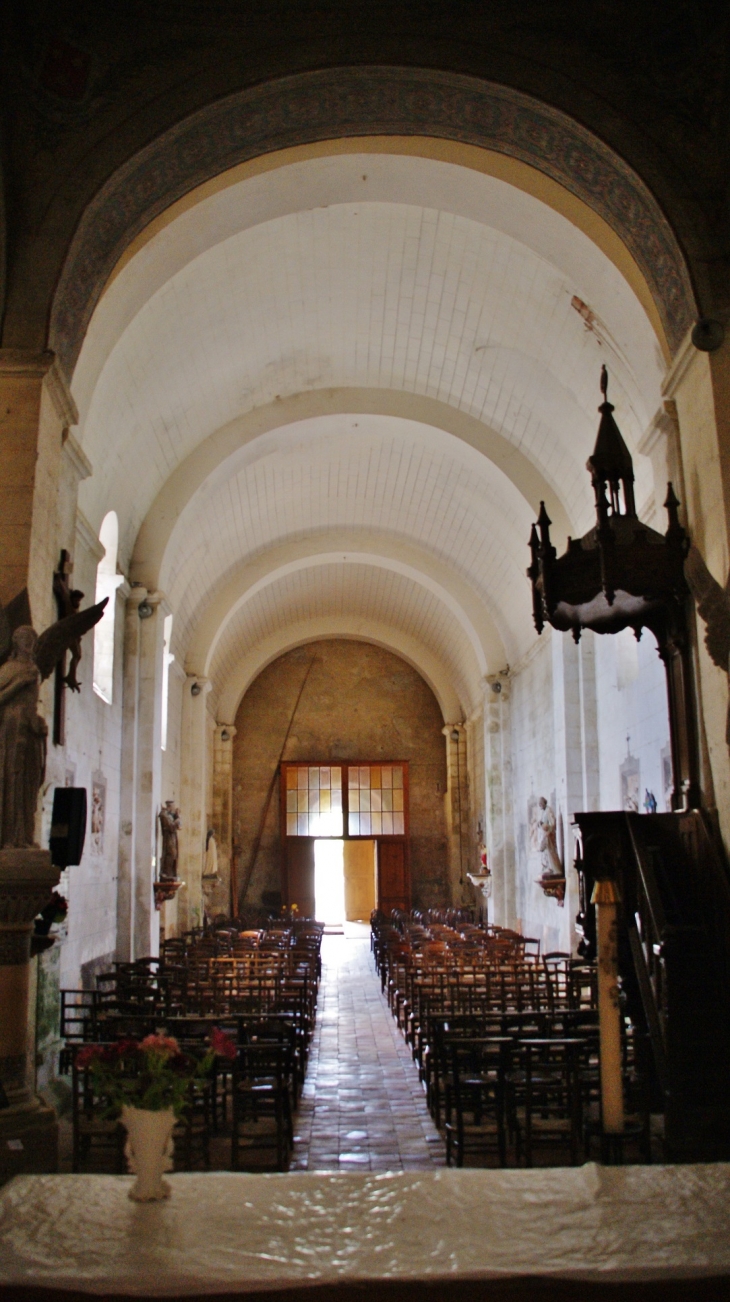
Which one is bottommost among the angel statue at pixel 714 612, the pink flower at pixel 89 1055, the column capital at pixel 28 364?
the pink flower at pixel 89 1055

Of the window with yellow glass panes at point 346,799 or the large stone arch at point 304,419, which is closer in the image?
the large stone arch at point 304,419

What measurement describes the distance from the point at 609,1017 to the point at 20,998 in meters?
3.89

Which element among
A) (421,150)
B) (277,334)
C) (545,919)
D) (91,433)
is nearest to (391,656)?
(545,919)

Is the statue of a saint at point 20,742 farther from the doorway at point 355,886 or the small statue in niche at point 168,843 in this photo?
the doorway at point 355,886

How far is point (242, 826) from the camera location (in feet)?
94.0

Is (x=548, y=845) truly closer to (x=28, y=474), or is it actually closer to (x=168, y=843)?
(x=168, y=843)

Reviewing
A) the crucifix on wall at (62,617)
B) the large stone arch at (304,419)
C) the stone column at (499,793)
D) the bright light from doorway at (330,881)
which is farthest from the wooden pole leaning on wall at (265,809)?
the crucifix on wall at (62,617)

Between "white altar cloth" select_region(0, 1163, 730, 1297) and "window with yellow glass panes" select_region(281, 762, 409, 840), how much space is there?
24662 mm

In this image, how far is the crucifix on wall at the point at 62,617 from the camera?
9.34m

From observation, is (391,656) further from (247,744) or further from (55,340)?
(55,340)

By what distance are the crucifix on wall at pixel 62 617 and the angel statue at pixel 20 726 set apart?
1.10 meters

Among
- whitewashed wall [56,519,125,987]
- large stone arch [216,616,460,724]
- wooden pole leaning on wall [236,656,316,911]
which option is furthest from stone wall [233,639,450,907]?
whitewashed wall [56,519,125,987]

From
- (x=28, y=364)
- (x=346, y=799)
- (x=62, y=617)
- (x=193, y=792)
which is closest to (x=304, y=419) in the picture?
(x=62, y=617)

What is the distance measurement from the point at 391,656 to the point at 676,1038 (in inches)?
895
